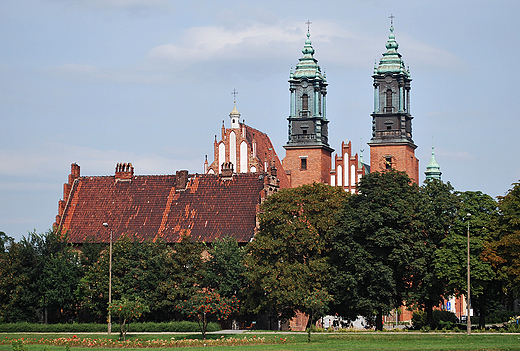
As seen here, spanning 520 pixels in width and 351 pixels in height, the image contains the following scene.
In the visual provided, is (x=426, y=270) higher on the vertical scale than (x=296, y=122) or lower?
lower

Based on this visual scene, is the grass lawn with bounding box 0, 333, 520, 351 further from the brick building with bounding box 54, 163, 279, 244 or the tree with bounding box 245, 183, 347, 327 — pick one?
the brick building with bounding box 54, 163, 279, 244

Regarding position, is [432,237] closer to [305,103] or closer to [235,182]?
[235,182]

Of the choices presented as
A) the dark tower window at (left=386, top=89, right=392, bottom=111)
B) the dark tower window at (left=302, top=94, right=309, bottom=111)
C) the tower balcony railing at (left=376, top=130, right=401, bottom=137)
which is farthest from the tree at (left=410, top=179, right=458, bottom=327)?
the dark tower window at (left=302, top=94, right=309, bottom=111)

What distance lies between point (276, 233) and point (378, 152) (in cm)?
3011

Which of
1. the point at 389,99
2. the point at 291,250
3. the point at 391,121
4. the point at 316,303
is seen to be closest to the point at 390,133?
the point at 391,121

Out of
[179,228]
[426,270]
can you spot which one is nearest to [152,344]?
[426,270]

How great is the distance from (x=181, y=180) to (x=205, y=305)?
2370 centimetres

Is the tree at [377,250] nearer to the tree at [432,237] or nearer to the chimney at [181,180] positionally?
the tree at [432,237]

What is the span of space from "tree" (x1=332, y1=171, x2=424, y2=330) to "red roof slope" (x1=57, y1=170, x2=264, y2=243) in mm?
13380

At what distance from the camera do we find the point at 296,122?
9438 centimetres

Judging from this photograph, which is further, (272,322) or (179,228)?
(179,228)

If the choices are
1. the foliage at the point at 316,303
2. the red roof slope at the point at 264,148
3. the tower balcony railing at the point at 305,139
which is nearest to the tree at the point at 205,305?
the foliage at the point at 316,303

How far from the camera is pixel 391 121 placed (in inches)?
3595

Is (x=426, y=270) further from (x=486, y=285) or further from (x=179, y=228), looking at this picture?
(x=179, y=228)
